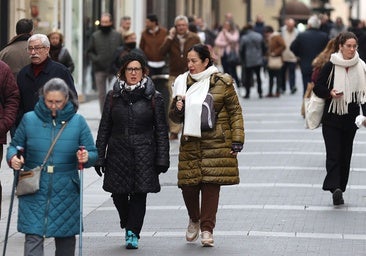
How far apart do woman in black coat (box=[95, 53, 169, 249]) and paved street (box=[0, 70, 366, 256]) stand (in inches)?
20.2

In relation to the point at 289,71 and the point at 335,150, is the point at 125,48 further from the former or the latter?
the point at 289,71

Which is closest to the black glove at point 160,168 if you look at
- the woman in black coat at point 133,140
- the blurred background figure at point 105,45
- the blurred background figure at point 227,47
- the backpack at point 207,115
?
the woman in black coat at point 133,140

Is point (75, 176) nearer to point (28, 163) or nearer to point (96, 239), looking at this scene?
point (28, 163)

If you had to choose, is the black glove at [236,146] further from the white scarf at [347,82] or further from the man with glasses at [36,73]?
the white scarf at [347,82]

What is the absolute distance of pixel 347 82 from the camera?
13188 millimetres

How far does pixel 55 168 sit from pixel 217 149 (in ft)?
8.18

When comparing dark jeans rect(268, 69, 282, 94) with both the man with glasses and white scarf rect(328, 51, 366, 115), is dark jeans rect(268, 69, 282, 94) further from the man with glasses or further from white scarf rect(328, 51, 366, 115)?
the man with glasses

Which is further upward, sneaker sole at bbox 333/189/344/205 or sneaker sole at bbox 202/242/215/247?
sneaker sole at bbox 202/242/215/247

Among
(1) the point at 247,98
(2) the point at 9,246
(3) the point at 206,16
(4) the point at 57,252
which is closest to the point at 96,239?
(2) the point at 9,246

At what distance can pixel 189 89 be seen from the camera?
36.4 feet

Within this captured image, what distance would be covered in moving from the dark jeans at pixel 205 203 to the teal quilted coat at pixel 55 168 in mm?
2361

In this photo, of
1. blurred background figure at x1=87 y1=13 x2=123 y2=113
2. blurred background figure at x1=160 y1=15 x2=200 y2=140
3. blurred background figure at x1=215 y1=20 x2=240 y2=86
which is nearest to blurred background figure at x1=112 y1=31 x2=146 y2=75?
blurred background figure at x1=87 y1=13 x2=123 y2=113

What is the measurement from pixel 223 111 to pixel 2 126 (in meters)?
1.83

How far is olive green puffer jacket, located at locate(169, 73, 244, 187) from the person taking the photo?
1093 centimetres
